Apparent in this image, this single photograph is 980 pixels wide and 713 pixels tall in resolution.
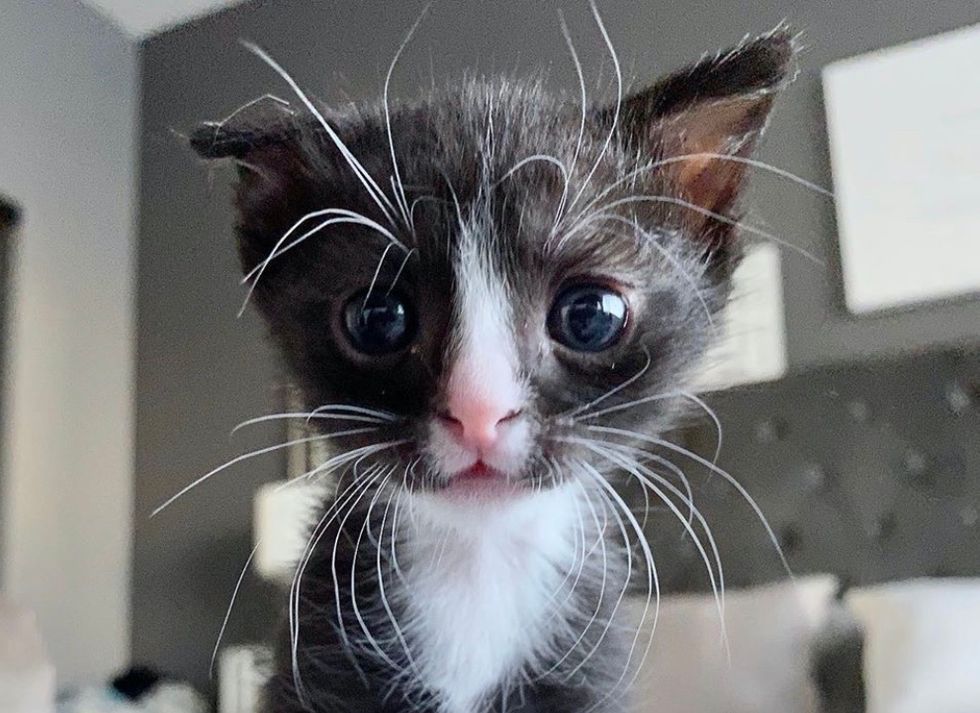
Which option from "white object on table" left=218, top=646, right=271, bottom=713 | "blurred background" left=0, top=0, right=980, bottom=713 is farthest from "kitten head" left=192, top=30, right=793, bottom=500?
"white object on table" left=218, top=646, right=271, bottom=713

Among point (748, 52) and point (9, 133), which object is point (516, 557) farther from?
point (9, 133)

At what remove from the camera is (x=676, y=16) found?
265cm

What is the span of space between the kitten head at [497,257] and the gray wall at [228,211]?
58.7 inches

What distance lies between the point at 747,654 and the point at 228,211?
5.34 feet

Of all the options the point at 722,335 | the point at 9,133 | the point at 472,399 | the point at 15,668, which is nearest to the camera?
the point at 472,399

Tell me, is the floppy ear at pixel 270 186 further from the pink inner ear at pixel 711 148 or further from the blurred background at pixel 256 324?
the blurred background at pixel 256 324

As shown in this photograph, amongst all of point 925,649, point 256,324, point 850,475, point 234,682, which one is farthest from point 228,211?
point 925,649

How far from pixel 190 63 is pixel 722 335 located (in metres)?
3.07

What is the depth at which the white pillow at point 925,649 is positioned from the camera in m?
1.56

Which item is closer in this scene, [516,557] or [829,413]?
[516,557]

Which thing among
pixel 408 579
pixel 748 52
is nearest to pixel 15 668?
pixel 408 579

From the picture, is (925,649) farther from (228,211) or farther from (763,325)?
(228,211)

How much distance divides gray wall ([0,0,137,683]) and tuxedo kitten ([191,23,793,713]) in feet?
8.10

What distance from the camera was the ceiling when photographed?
3473 mm
